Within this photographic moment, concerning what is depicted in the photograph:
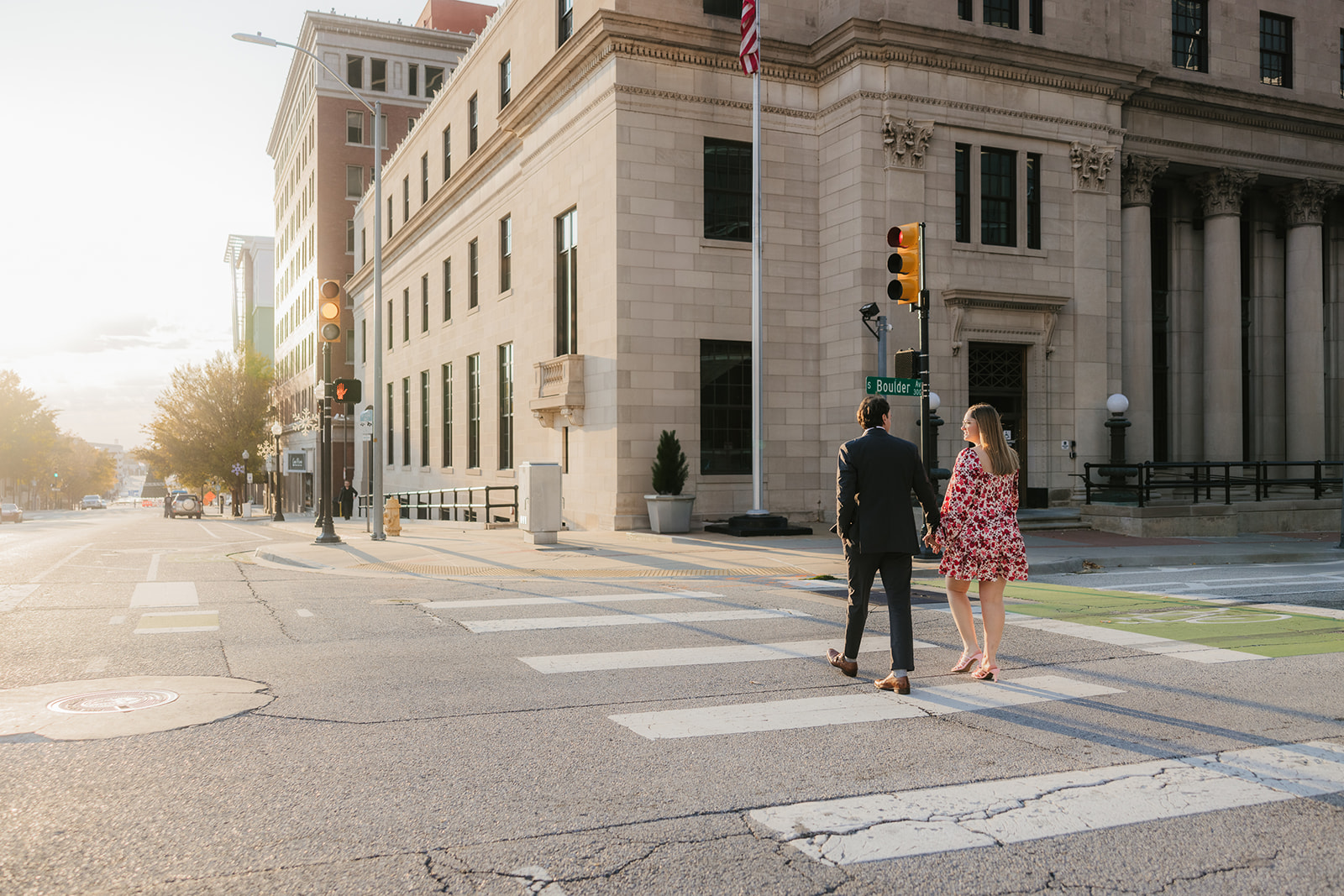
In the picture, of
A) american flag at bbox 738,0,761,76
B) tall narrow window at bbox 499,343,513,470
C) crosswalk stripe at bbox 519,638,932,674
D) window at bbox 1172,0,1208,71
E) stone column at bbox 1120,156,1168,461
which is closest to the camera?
crosswalk stripe at bbox 519,638,932,674

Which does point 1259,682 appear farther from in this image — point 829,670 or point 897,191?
point 897,191

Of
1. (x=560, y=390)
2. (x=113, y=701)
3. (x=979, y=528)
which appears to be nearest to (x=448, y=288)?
(x=560, y=390)

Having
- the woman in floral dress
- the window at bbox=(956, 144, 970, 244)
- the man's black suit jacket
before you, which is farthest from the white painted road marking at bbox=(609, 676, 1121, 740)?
the window at bbox=(956, 144, 970, 244)

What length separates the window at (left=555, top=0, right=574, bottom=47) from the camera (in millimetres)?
24719

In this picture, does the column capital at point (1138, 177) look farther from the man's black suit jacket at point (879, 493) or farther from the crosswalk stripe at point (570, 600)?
the man's black suit jacket at point (879, 493)

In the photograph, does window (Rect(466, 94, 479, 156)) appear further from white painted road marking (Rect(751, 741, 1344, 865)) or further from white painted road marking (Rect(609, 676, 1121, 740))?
white painted road marking (Rect(751, 741, 1344, 865))

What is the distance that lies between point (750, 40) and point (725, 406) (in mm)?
7878

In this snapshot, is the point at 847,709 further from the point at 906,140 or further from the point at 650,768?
the point at 906,140

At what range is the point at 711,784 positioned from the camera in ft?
15.6

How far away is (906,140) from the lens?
72.8 feet

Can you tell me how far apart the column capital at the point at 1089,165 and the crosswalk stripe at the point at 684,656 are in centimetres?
1923

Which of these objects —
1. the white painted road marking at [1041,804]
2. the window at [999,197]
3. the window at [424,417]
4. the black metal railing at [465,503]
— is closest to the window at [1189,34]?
the window at [999,197]

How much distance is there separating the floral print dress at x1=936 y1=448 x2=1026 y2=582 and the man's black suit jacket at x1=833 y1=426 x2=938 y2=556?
9.6 inches

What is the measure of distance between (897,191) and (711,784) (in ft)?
64.1
